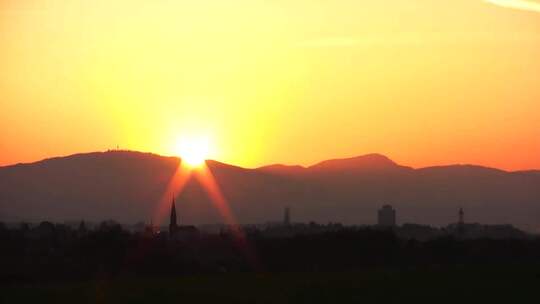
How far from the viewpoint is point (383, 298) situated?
196 feet

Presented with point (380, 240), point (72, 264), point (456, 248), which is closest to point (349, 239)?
point (380, 240)

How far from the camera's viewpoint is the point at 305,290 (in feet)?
205

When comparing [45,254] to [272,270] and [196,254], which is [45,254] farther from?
[272,270]

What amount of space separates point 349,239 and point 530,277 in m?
42.6

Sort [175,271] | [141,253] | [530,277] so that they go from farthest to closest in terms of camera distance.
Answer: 1. [141,253]
2. [175,271]
3. [530,277]

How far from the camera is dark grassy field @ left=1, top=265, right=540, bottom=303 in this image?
187 feet

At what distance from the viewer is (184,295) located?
5822 cm

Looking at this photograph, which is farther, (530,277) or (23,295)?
(530,277)

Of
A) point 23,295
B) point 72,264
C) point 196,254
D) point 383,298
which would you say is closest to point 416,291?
point 383,298

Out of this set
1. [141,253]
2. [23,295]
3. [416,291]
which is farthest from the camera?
[141,253]

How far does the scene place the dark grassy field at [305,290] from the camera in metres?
56.9

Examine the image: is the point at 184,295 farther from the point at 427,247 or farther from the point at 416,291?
the point at 427,247

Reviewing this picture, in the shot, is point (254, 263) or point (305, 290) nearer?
Result: point (305, 290)

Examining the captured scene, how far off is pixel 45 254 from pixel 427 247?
3830cm
